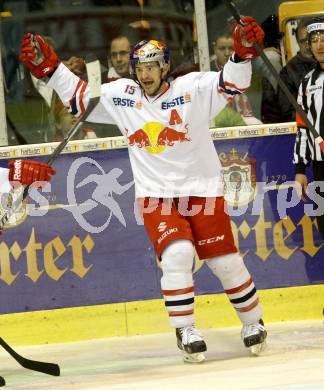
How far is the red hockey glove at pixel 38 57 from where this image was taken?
575 cm

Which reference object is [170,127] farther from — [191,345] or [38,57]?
[191,345]

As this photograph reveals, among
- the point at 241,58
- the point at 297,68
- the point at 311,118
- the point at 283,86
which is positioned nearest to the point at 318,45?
the point at 311,118

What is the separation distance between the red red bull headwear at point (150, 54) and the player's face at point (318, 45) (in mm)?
851

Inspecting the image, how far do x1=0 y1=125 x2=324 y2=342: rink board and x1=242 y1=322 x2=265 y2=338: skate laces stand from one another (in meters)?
0.83

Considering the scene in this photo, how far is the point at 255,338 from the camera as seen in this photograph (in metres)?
5.88

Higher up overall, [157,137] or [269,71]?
[269,71]

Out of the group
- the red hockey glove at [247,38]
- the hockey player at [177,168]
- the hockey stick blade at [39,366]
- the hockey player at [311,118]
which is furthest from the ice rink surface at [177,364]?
the red hockey glove at [247,38]

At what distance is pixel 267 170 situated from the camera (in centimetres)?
682

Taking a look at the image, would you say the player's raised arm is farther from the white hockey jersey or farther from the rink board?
the rink board

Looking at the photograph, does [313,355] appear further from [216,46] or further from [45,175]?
[216,46]

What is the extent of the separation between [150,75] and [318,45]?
3.19ft

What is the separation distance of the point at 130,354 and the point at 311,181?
1.44m

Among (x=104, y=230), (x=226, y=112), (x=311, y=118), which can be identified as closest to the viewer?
(x=311, y=118)

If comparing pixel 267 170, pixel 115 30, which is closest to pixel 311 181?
pixel 267 170
